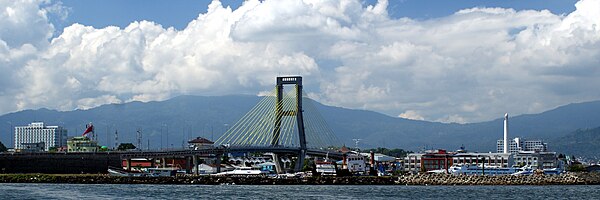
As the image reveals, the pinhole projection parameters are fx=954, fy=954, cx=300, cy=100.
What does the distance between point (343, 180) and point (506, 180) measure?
13.3 meters

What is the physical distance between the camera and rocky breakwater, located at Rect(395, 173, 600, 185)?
7738 centimetres

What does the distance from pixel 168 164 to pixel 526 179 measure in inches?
2352

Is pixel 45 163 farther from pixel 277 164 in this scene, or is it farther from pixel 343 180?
pixel 343 180

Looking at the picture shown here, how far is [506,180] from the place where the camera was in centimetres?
7731

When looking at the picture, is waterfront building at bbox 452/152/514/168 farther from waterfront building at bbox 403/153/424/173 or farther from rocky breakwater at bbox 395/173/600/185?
rocky breakwater at bbox 395/173/600/185

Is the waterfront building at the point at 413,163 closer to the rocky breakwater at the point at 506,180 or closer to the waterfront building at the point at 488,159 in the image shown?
the waterfront building at the point at 488,159

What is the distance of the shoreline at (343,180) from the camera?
77938 millimetres

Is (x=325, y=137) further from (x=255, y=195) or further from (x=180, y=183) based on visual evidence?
(x=255, y=195)

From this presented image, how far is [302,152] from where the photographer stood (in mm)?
108375

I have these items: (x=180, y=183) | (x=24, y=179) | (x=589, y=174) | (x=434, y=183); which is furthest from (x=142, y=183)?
(x=589, y=174)

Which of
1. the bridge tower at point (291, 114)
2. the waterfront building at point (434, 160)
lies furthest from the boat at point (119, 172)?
the waterfront building at point (434, 160)

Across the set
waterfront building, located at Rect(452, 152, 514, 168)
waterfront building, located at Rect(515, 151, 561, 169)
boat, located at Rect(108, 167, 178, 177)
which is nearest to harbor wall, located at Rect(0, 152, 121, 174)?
boat, located at Rect(108, 167, 178, 177)

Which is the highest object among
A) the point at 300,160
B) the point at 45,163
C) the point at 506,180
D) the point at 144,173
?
the point at 45,163

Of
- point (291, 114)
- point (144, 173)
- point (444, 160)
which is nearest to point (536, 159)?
point (444, 160)
